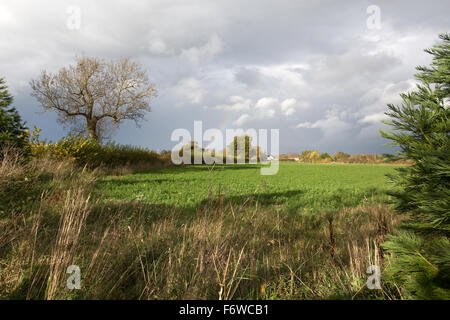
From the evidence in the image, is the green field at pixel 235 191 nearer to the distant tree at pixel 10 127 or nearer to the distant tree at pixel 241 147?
the distant tree at pixel 10 127

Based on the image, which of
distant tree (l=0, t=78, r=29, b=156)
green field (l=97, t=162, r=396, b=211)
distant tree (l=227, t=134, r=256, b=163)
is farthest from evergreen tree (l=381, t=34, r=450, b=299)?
distant tree (l=227, t=134, r=256, b=163)

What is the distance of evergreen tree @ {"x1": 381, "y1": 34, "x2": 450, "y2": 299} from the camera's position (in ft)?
5.77

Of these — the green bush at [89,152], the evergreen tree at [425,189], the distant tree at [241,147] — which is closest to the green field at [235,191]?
the evergreen tree at [425,189]

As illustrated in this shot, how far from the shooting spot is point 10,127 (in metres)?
8.12

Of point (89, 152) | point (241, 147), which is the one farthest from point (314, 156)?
point (89, 152)

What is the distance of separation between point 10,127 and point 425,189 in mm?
10488

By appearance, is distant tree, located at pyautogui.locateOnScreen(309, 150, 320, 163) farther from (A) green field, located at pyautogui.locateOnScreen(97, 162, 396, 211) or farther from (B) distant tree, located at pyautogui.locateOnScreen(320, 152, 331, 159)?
(A) green field, located at pyautogui.locateOnScreen(97, 162, 396, 211)

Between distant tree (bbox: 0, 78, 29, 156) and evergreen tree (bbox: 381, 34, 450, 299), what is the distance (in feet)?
32.0

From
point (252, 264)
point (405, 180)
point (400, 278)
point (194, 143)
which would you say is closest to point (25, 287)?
point (252, 264)

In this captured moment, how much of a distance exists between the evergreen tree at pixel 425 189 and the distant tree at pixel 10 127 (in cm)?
974

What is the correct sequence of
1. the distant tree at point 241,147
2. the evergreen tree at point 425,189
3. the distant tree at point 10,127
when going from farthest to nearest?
the distant tree at point 241,147, the distant tree at point 10,127, the evergreen tree at point 425,189

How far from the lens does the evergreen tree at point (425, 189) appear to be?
176cm
